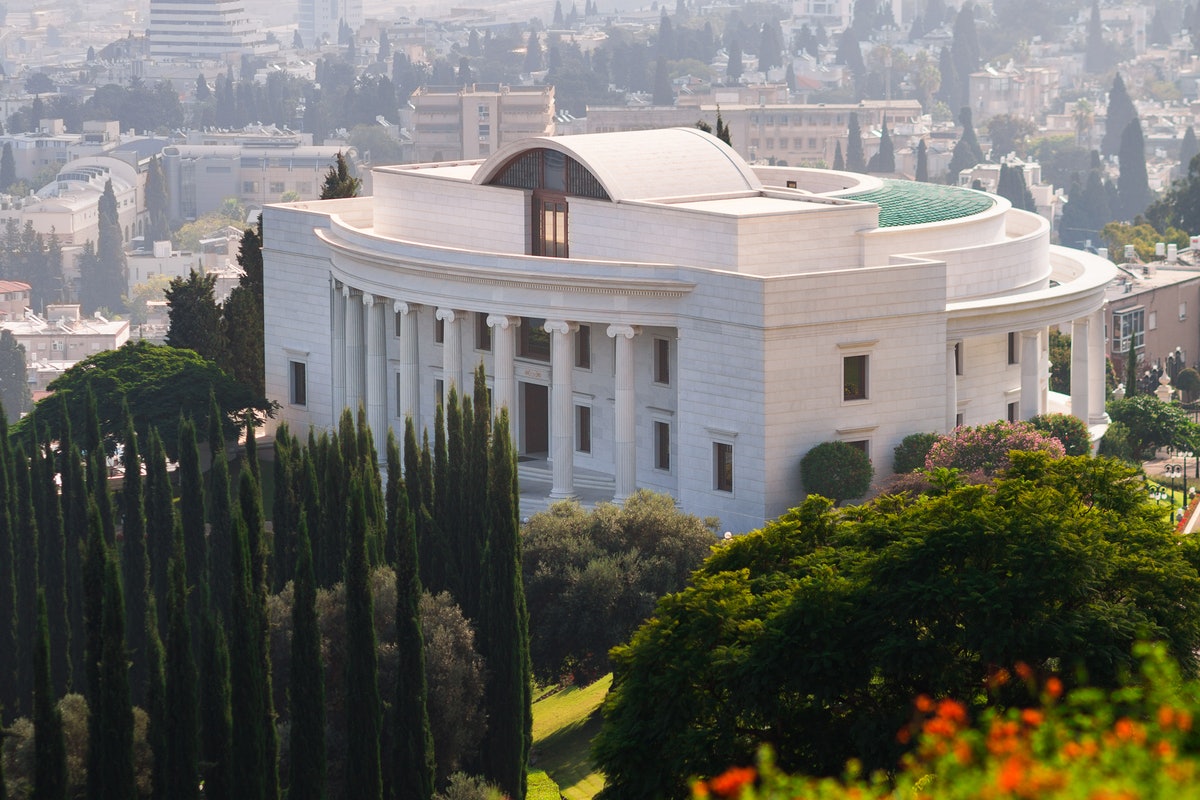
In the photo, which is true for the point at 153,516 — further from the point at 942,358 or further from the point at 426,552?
the point at 942,358

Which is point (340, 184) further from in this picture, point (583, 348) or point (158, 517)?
point (158, 517)

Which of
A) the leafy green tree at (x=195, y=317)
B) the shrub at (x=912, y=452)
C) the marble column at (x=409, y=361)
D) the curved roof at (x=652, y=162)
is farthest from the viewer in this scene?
the leafy green tree at (x=195, y=317)

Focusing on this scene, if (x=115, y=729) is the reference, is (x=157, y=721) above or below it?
below

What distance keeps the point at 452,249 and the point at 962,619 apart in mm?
33067

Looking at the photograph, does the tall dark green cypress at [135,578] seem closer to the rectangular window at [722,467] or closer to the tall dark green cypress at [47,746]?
the tall dark green cypress at [47,746]

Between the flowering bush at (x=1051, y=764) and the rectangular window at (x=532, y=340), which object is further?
the rectangular window at (x=532, y=340)

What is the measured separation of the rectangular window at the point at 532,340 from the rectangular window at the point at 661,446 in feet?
16.8

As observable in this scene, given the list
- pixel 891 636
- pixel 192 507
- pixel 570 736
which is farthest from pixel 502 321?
pixel 891 636

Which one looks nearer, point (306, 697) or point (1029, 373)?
point (306, 697)

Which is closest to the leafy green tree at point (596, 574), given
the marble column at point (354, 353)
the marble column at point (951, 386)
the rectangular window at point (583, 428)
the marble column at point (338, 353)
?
the rectangular window at point (583, 428)

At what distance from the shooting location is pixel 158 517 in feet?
197

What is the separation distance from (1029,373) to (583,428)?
42.6ft

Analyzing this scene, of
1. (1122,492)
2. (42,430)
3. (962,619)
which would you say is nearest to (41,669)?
(962,619)

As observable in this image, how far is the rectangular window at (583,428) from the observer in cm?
6919
